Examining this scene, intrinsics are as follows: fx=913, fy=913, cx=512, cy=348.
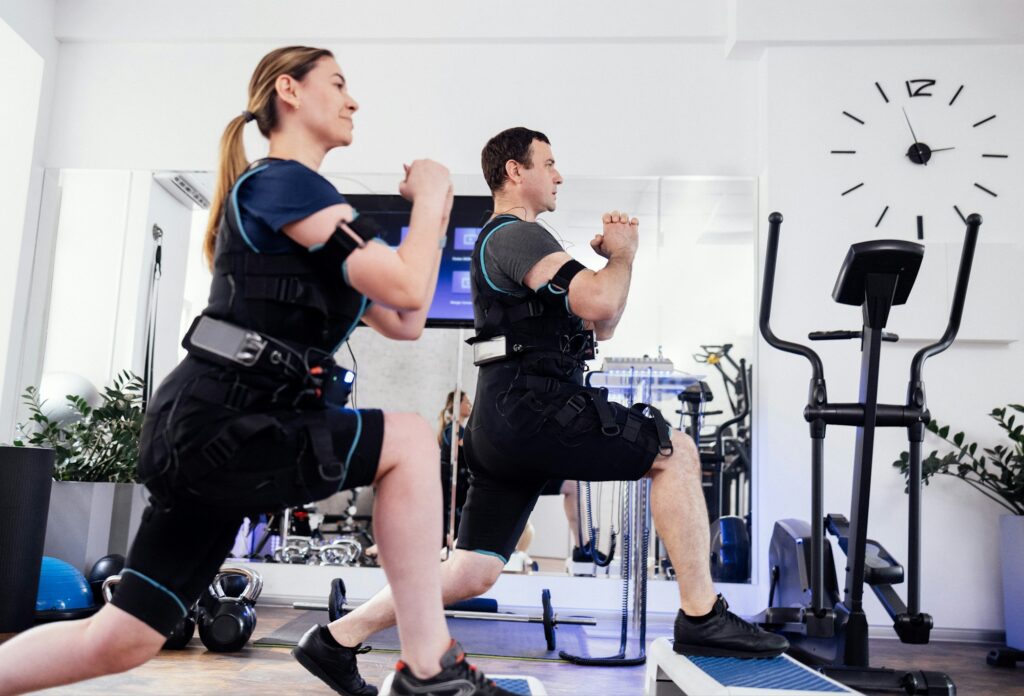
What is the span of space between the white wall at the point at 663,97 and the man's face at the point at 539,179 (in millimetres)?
2666

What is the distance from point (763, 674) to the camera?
2.01m

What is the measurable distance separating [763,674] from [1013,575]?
9.56ft

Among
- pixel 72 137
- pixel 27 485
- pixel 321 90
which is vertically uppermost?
pixel 72 137

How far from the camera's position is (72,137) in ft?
18.2

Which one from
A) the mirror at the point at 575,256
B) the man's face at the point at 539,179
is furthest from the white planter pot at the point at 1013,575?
the man's face at the point at 539,179

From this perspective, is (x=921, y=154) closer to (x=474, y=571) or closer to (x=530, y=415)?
(x=530, y=415)

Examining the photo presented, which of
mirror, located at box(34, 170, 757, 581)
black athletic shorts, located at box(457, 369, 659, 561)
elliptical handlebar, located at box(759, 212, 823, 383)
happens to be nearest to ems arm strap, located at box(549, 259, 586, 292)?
black athletic shorts, located at box(457, 369, 659, 561)

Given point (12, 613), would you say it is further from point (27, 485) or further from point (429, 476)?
point (429, 476)

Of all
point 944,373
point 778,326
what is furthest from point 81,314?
point 944,373

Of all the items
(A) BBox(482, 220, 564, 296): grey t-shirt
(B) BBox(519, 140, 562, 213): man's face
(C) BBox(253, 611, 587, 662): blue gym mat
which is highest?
(B) BBox(519, 140, 562, 213): man's face

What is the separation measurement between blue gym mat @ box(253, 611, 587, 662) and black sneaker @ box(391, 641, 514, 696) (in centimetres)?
198

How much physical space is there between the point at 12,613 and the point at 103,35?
3664 millimetres

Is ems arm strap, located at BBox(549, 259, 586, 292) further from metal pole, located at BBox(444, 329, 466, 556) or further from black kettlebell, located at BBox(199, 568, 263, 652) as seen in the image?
metal pole, located at BBox(444, 329, 466, 556)

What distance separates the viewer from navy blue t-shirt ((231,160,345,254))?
1569 millimetres
